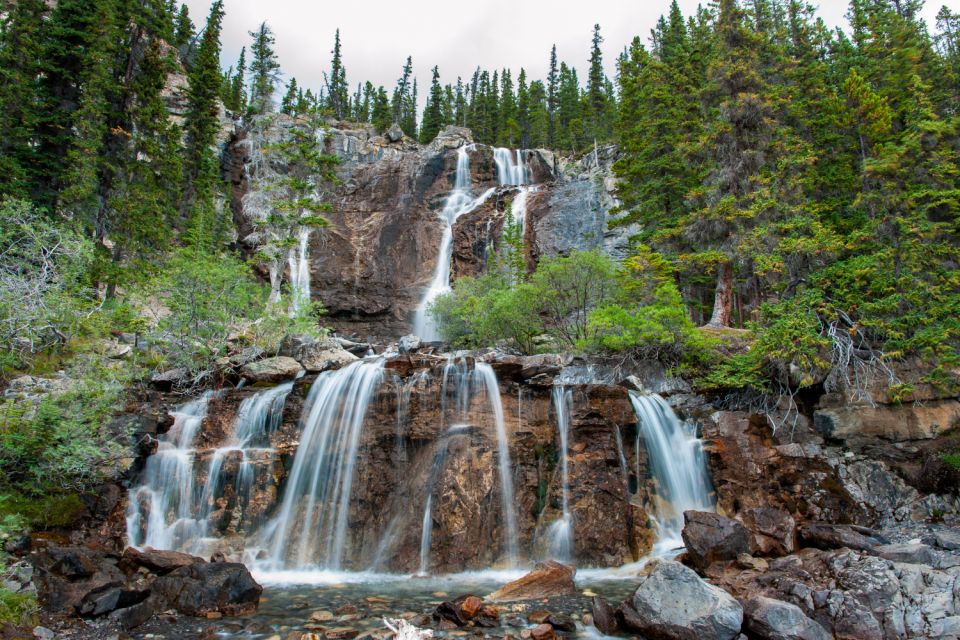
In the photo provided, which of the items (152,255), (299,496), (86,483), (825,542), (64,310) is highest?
(152,255)

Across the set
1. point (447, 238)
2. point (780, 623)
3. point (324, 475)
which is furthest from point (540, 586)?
point (447, 238)

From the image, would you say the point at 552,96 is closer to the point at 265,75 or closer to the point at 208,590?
the point at 265,75

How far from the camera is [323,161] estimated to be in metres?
25.2

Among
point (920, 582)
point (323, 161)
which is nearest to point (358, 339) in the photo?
point (323, 161)

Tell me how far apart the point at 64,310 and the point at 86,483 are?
144 inches

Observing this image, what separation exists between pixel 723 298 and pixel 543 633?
1686cm

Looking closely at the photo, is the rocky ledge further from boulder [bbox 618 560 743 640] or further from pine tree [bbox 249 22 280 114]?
pine tree [bbox 249 22 280 114]

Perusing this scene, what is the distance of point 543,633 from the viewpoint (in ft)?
24.4

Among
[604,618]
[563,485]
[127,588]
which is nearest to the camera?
[604,618]

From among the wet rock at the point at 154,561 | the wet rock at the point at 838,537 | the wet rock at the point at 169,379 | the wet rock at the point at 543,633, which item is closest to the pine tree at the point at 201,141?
the wet rock at the point at 169,379

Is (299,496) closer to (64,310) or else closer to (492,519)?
(492,519)

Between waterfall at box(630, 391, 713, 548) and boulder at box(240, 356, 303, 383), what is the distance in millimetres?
10317

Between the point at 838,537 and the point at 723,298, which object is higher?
the point at 723,298

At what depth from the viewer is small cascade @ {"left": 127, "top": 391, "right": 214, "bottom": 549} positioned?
11180 mm
